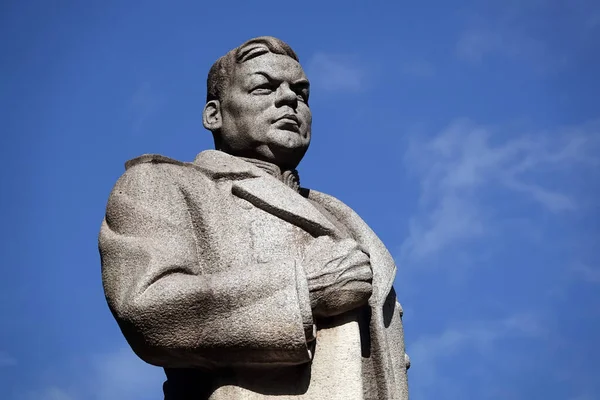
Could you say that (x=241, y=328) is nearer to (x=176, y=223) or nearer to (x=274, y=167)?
(x=176, y=223)

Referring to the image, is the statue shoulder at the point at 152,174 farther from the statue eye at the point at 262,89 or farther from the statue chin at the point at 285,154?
the statue eye at the point at 262,89

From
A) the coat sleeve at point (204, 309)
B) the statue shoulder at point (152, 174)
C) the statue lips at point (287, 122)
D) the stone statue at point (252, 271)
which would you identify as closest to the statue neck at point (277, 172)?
the stone statue at point (252, 271)

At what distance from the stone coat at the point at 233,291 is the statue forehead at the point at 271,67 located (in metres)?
0.71

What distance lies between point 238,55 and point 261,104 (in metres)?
0.49

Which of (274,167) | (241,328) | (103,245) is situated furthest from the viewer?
(274,167)

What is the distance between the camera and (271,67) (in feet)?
28.3

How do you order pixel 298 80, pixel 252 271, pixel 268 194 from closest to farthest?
pixel 252 271
pixel 268 194
pixel 298 80

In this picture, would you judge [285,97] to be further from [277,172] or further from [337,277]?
[337,277]

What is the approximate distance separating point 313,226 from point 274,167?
0.76 m

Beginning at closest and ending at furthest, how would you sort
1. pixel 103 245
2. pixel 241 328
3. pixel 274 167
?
pixel 241 328
pixel 103 245
pixel 274 167

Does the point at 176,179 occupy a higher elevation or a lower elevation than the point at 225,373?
higher

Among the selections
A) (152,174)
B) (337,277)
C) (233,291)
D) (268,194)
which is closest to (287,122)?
(268,194)

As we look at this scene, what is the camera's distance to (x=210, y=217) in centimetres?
778

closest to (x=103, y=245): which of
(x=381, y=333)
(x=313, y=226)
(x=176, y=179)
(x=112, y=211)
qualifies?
(x=112, y=211)
